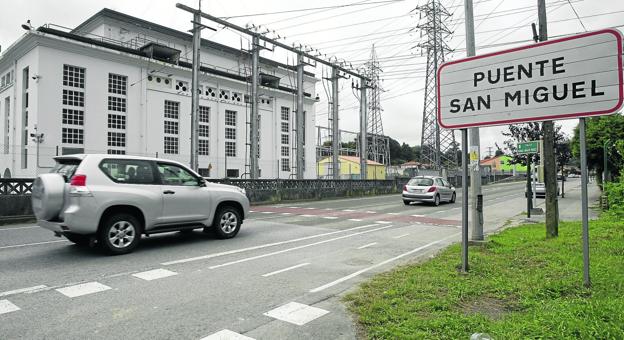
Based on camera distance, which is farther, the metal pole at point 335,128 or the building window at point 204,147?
the building window at point 204,147

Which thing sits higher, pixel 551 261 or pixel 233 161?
pixel 233 161

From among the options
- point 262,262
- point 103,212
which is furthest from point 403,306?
point 103,212

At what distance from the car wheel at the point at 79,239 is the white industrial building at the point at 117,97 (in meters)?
25.5

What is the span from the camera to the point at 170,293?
15.8ft

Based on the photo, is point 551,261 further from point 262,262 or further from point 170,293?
point 170,293

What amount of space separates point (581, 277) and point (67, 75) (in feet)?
140

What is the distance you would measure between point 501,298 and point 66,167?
24.3 feet

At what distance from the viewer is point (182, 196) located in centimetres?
781

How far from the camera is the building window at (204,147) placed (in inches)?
1864

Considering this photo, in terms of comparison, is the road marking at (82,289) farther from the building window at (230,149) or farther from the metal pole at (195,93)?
the building window at (230,149)

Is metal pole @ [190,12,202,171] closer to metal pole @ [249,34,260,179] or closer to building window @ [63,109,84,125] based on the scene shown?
metal pole @ [249,34,260,179]

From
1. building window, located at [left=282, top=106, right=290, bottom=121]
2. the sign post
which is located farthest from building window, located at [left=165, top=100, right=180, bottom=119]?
the sign post

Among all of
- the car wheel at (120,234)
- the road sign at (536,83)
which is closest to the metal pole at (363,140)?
the car wheel at (120,234)

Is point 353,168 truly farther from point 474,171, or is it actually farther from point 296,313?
point 296,313
